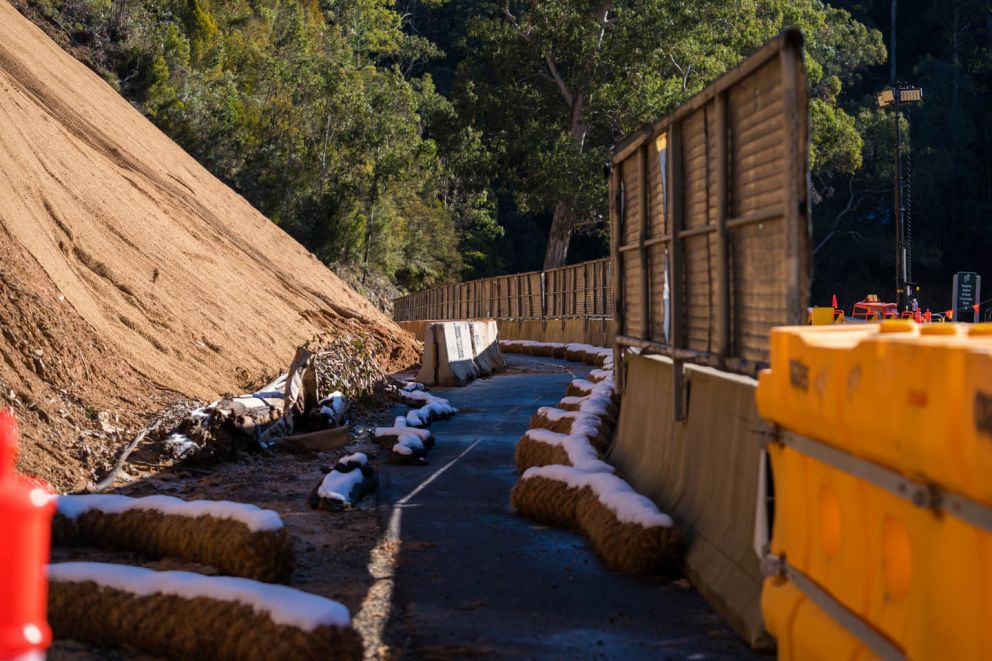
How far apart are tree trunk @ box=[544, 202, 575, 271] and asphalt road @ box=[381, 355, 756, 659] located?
155 ft

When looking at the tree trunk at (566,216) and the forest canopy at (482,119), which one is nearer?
the forest canopy at (482,119)

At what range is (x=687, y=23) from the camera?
53.3 meters

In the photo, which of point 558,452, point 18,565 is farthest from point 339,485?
point 18,565

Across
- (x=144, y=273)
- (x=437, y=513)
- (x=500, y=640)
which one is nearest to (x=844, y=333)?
(x=500, y=640)

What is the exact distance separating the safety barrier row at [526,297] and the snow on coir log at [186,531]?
1578 centimetres

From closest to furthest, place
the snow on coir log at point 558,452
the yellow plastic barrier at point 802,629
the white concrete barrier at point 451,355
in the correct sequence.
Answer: the yellow plastic barrier at point 802,629 → the snow on coir log at point 558,452 → the white concrete barrier at point 451,355

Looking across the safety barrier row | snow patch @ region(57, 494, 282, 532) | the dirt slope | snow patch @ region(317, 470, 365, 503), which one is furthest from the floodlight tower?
snow patch @ region(57, 494, 282, 532)

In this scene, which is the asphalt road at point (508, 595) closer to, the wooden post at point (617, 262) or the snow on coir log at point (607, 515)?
the snow on coir log at point (607, 515)

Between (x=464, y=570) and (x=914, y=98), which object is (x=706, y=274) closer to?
(x=464, y=570)

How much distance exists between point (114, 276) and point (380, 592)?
10.0 metres

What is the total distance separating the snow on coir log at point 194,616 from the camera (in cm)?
491

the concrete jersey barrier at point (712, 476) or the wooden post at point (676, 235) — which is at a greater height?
the wooden post at point (676, 235)

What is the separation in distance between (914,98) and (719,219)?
31.4 metres

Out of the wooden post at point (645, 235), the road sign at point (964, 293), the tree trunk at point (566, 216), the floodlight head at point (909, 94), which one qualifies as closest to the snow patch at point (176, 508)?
the wooden post at point (645, 235)
